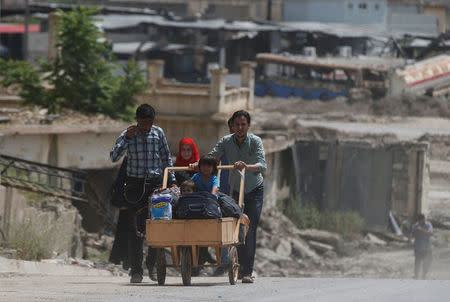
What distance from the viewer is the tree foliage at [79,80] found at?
29156mm

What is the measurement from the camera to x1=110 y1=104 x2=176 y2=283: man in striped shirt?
10031 mm

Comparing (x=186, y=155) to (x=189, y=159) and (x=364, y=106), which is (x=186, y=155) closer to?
(x=189, y=159)

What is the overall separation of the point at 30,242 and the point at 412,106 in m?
37.4

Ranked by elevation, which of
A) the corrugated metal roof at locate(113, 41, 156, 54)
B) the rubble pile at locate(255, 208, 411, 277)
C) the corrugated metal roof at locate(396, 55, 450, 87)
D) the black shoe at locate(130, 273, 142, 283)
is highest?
the corrugated metal roof at locate(113, 41, 156, 54)

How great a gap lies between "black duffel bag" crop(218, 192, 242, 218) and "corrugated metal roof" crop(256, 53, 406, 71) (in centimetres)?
4450

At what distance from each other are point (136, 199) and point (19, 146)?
14.1 meters

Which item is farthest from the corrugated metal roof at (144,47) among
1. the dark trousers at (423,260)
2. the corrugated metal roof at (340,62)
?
the dark trousers at (423,260)

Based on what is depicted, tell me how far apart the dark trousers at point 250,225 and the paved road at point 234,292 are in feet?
1.26

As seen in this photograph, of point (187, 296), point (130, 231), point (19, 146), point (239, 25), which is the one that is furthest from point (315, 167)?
point (239, 25)

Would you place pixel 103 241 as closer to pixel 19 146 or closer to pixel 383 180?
pixel 19 146

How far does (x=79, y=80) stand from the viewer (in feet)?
97.5

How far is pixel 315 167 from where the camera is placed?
98.0ft

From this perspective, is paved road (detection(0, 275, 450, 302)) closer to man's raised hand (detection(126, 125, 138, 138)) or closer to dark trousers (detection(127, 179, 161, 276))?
dark trousers (detection(127, 179, 161, 276))

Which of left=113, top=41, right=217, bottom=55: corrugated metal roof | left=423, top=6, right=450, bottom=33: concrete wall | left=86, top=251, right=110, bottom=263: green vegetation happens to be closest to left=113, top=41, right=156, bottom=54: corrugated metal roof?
left=113, top=41, right=217, bottom=55: corrugated metal roof
